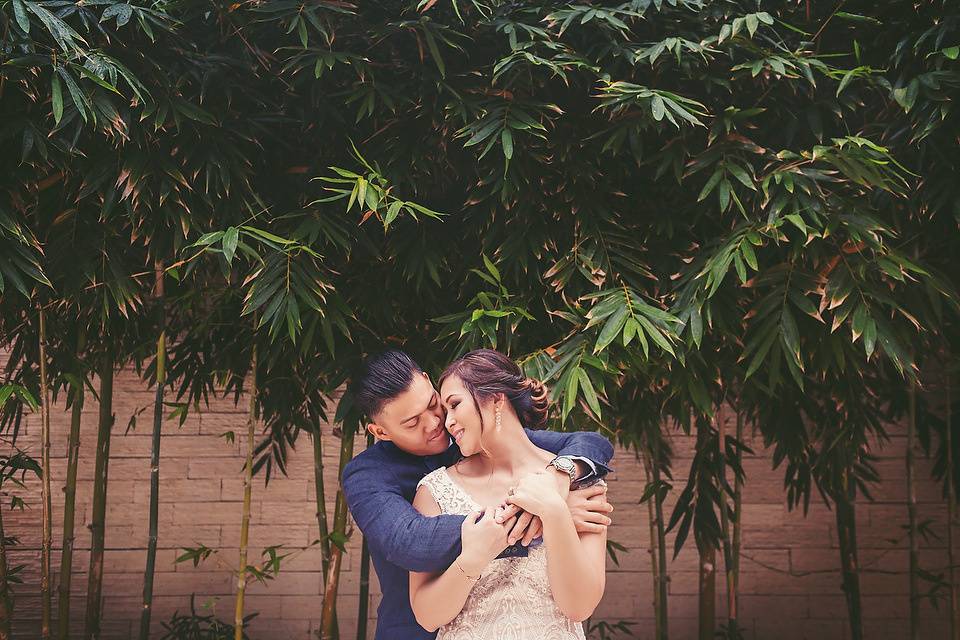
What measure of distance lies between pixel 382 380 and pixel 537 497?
443 millimetres

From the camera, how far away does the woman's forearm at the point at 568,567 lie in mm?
1478

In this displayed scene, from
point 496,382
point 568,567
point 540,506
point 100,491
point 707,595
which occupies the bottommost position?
point 707,595

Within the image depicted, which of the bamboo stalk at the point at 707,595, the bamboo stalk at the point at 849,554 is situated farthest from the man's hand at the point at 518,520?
the bamboo stalk at the point at 849,554

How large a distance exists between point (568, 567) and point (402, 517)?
318 millimetres

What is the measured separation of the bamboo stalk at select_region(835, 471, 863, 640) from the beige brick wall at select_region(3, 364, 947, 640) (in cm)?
47

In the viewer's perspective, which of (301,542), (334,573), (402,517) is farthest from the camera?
(301,542)

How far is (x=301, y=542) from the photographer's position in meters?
4.42

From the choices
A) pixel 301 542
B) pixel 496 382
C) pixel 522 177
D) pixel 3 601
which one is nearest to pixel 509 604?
pixel 496 382

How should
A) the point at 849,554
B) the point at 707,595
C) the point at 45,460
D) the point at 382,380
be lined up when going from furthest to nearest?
the point at 849,554 → the point at 707,595 → the point at 45,460 → the point at 382,380

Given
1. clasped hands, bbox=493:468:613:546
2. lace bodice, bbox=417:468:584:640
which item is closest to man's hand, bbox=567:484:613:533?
clasped hands, bbox=493:468:613:546

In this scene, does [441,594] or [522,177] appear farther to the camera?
[522,177]

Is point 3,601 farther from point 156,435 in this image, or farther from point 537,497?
point 537,497

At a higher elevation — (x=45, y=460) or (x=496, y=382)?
(x=496, y=382)

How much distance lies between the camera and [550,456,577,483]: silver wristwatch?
1575 millimetres
